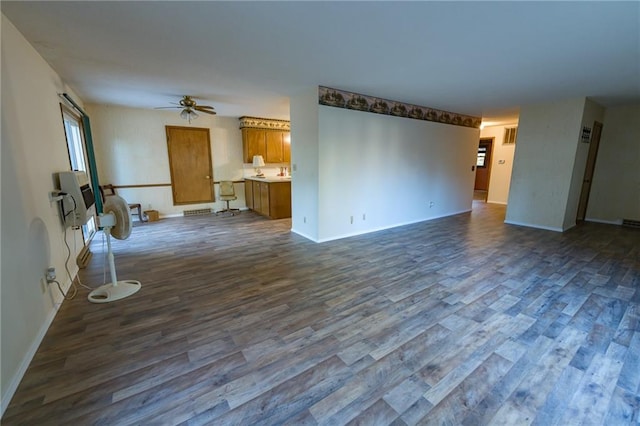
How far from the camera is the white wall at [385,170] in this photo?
4.41 metres

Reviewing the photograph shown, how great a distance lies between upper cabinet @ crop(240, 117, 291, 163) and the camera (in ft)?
22.0

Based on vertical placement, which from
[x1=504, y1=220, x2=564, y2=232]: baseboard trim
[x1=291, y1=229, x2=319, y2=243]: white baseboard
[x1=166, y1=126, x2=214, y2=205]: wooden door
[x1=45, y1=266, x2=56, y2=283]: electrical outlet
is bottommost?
[x1=291, y1=229, x2=319, y2=243]: white baseboard

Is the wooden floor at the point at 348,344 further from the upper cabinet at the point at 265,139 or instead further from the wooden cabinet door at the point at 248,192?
the upper cabinet at the point at 265,139

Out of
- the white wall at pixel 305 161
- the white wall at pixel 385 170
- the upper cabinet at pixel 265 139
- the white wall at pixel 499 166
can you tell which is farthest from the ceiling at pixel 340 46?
the white wall at pixel 499 166

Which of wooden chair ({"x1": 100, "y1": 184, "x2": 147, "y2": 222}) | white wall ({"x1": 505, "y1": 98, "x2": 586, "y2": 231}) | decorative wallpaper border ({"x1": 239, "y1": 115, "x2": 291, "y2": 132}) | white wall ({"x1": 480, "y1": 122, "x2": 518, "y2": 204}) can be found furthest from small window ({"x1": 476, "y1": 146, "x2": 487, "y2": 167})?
wooden chair ({"x1": 100, "y1": 184, "x2": 147, "y2": 222})

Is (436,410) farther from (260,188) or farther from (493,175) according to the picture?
(493,175)

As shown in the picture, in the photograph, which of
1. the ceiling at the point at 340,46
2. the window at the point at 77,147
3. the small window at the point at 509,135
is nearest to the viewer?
the ceiling at the point at 340,46

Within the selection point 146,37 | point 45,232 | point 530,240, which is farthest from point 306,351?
point 530,240

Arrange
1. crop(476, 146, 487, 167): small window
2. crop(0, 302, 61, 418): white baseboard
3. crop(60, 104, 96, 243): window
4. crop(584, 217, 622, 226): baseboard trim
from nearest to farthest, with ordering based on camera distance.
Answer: crop(0, 302, 61, 418): white baseboard
crop(60, 104, 96, 243): window
crop(584, 217, 622, 226): baseboard trim
crop(476, 146, 487, 167): small window

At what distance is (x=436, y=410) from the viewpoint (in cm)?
150

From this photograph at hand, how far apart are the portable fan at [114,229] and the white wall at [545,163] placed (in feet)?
22.0

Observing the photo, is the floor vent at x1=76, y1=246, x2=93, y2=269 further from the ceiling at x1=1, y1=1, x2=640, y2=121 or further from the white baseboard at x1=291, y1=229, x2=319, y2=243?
the white baseboard at x1=291, y1=229, x2=319, y2=243

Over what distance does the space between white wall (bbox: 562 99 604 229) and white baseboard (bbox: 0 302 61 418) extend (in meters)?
7.33

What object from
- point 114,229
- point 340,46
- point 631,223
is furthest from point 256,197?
point 631,223
